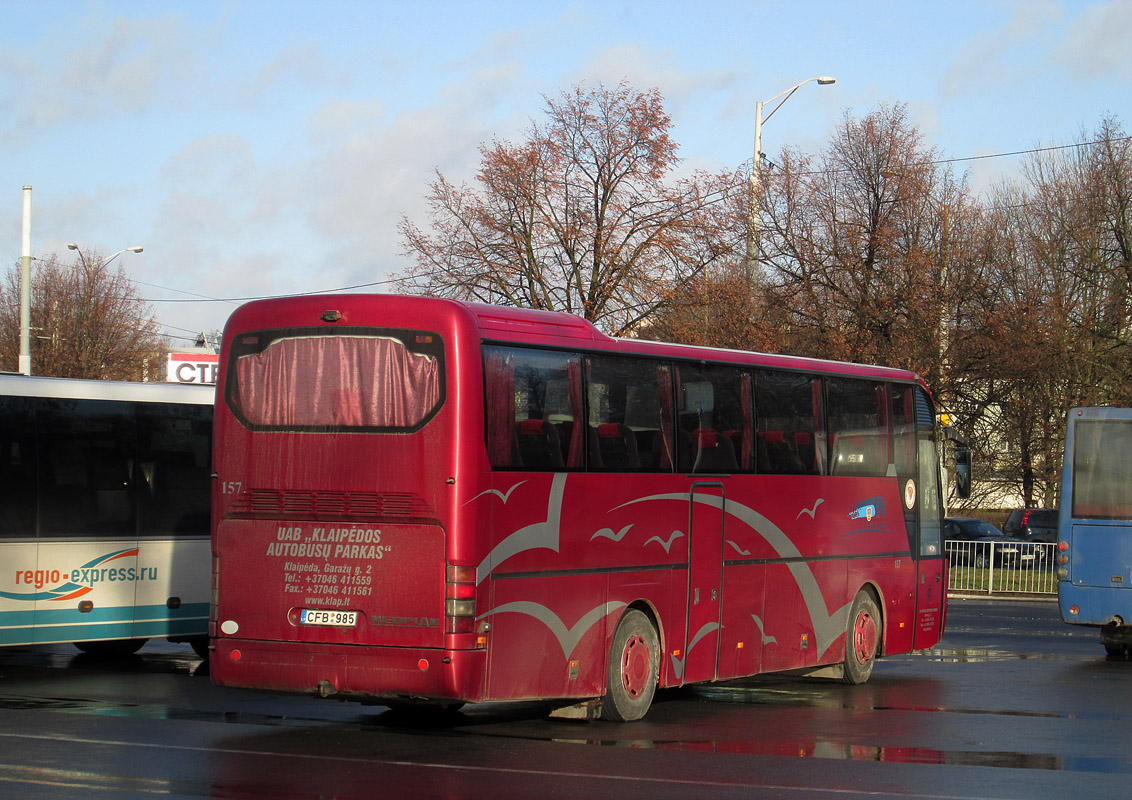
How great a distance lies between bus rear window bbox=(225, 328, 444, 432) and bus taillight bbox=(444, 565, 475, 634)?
1.11m

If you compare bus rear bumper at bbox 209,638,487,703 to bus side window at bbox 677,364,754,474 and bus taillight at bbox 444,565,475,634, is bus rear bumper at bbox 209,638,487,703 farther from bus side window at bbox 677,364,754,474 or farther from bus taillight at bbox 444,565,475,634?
bus side window at bbox 677,364,754,474

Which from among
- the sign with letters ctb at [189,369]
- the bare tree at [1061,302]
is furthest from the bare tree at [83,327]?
the bare tree at [1061,302]

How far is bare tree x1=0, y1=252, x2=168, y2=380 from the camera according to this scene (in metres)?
54.6

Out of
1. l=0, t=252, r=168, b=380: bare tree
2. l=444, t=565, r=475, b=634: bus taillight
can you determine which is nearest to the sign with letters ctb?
l=0, t=252, r=168, b=380: bare tree

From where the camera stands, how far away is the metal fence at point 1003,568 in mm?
32906

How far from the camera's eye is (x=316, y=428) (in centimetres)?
1072

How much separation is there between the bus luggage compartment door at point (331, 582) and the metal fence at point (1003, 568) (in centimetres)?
2495

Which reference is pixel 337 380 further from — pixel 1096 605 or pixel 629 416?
pixel 1096 605

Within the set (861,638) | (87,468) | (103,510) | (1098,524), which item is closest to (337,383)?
(87,468)

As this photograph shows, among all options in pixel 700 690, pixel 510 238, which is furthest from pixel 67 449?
pixel 510 238

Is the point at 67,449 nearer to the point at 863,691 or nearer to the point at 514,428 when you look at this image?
the point at 514,428

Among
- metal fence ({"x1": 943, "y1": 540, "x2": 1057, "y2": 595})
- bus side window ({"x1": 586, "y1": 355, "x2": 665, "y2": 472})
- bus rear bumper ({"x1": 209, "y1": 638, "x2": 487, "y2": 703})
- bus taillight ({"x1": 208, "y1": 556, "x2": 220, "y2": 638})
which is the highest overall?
bus side window ({"x1": 586, "y1": 355, "x2": 665, "y2": 472})

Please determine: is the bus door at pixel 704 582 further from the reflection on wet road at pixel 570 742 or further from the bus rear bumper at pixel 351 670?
the bus rear bumper at pixel 351 670

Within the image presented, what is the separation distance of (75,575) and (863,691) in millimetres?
8310
